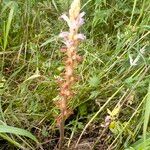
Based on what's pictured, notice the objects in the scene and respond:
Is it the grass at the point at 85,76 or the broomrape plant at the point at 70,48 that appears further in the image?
the grass at the point at 85,76

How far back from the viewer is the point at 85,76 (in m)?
2.09

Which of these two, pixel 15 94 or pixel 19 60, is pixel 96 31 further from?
pixel 15 94

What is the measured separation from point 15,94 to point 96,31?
0.63m

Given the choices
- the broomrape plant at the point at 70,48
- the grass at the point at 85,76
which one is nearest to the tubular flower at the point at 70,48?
the broomrape plant at the point at 70,48

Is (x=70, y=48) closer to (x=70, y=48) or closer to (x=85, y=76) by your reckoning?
(x=70, y=48)

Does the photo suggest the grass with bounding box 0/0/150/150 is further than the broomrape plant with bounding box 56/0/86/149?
Yes

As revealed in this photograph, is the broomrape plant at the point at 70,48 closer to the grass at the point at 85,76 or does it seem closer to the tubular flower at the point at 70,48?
the tubular flower at the point at 70,48

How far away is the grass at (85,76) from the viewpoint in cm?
187

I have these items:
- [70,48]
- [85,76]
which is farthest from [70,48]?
[85,76]

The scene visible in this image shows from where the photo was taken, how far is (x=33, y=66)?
2.25 meters

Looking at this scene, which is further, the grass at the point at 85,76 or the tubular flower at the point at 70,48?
the grass at the point at 85,76

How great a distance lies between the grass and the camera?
6.14 ft

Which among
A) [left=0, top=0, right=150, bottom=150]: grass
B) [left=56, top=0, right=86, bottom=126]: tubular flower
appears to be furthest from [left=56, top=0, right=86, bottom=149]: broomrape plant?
[left=0, top=0, right=150, bottom=150]: grass

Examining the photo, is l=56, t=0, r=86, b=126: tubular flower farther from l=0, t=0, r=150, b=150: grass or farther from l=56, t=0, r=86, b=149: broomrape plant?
l=0, t=0, r=150, b=150: grass
